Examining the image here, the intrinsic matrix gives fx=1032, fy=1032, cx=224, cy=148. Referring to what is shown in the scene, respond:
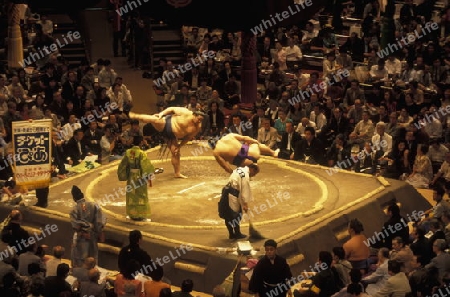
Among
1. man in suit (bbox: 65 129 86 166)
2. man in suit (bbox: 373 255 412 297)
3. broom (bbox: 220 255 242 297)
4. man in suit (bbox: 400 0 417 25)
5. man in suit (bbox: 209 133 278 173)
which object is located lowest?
broom (bbox: 220 255 242 297)

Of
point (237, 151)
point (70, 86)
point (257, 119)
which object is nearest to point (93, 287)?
point (237, 151)

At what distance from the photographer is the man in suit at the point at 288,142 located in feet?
39.7

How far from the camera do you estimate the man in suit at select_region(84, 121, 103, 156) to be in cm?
1227

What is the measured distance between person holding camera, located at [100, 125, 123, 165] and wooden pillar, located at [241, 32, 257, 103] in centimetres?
176

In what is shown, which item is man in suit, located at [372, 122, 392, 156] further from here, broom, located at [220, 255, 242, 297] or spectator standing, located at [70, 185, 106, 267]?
spectator standing, located at [70, 185, 106, 267]

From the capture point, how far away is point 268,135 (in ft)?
40.5

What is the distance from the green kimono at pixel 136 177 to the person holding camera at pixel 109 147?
7.27 feet

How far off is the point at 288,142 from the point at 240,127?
0.62m

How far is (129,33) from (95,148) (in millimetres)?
4422

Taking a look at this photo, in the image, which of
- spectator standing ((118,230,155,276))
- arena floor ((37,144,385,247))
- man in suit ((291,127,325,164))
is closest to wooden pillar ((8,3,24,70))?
arena floor ((37,144,385,247))

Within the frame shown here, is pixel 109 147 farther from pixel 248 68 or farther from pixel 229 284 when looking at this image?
pixel 229 284

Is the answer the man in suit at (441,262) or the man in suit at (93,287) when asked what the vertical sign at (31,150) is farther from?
the man in suit at (441,262)

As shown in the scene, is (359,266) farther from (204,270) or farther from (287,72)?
(287,72)

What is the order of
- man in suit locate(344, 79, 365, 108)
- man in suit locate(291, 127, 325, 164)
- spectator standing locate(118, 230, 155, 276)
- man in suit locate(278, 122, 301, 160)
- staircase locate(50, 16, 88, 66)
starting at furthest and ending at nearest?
staircase locate(50, 16, 88, 66), man in suit locate(344, 79, 365, 108), man in suit locate(278, 122, 301, 160), man in suit locate(291, 127, 325, 164), spectator standing locate(118, 230, 155, 276)
